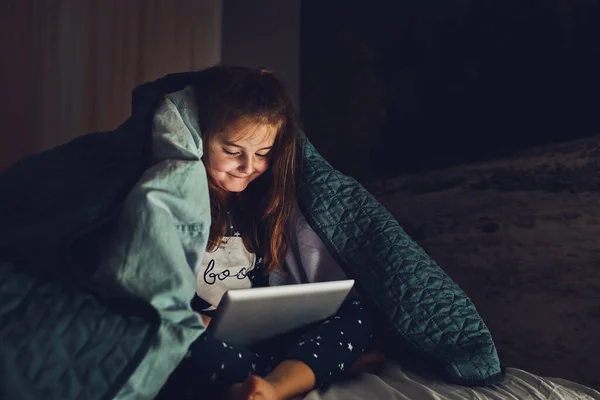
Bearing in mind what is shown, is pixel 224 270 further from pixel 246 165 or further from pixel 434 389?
pixel 434 389

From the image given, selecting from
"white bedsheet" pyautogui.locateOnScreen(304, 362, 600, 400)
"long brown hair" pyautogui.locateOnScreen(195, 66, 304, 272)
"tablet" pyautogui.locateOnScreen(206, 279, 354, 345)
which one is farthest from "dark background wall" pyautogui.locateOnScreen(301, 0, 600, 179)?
"tablet" pyautogui.locateOnScreen(206, 279, 354, 345)

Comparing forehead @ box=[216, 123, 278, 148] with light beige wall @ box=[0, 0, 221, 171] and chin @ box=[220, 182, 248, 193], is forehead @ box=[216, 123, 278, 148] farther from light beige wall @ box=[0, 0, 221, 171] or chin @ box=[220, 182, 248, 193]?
light beige wall @ box=[0, 0, 221, 171]

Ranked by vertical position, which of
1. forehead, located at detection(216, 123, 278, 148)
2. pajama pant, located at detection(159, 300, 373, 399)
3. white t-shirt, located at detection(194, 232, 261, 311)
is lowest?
pajama pant, located at detection(159, 300, 373, 399)

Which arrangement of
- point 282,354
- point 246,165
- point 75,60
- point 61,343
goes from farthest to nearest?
point 75,60
point 246,165
point 282,354
point 61,343

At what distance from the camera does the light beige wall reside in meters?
1.53

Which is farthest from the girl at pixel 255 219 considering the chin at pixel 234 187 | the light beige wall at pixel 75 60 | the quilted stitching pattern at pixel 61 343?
the light beige wall at pixel 75 60

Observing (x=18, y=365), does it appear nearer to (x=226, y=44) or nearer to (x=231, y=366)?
(x=231, y=366)

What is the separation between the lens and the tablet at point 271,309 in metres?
0.90

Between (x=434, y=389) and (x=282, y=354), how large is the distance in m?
0.24

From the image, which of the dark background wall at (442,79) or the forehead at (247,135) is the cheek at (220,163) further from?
the dark background wall at (442,79)

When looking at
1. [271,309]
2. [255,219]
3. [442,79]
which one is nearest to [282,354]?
[271,309]

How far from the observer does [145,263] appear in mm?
892

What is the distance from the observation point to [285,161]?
1275 mm

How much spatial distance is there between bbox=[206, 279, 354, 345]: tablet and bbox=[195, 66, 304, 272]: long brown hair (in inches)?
8.4
